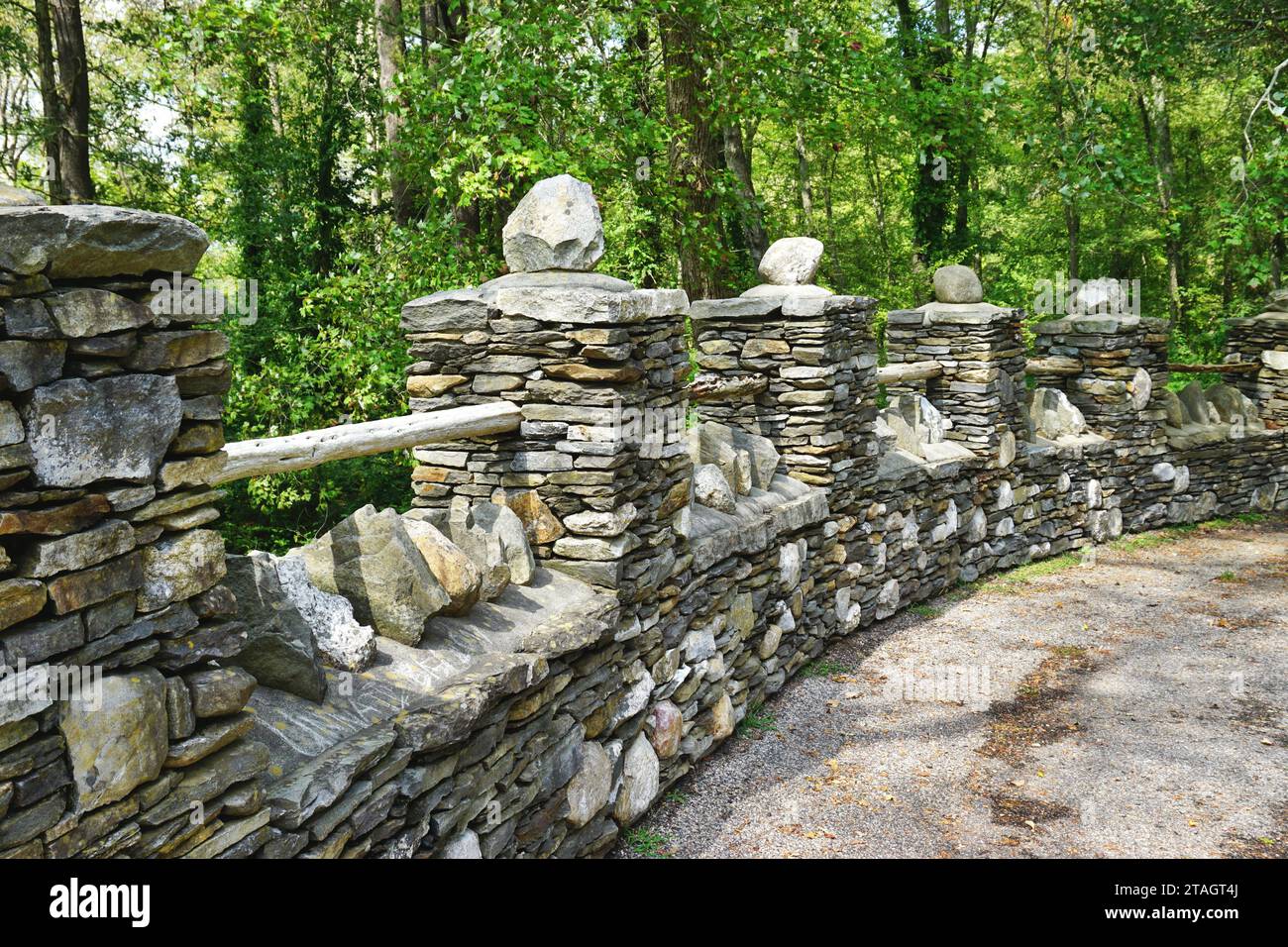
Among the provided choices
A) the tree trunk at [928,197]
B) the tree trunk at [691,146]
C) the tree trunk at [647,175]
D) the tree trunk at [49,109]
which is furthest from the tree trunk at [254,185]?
the tree trunk at [928,197]

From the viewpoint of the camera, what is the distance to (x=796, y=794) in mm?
4906

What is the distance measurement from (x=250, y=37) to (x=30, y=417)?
280 inches

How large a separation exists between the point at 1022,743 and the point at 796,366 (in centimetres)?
261

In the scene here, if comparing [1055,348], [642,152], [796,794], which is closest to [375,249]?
[642,152]

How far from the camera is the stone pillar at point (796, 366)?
653cm

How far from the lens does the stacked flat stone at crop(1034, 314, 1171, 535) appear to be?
31.4ft

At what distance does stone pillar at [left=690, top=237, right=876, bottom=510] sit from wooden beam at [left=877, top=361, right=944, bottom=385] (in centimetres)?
110

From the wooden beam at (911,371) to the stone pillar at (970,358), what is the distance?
0.36 feet

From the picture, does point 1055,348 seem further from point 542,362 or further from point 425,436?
point 425,436

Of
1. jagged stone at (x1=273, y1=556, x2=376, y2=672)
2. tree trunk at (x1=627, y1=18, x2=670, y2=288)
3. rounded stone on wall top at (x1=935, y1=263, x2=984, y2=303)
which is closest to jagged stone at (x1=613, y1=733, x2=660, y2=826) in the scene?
jagged stone at (x1=273, y1=556, x2=376, y2=672)

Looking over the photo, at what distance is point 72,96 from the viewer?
9.46 metres

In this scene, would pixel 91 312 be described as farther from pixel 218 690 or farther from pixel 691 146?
pixel 691 146

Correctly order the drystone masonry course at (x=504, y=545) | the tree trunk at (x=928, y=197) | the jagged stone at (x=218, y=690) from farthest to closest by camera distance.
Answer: the tree trunk at (x=928, y=197) → the jagged stone at (x=218, y=690) → the drystone masonry course at (x=504, y=545)

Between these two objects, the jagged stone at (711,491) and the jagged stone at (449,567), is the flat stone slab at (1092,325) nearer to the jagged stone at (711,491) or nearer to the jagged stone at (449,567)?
the jagged stone at (711,491)
